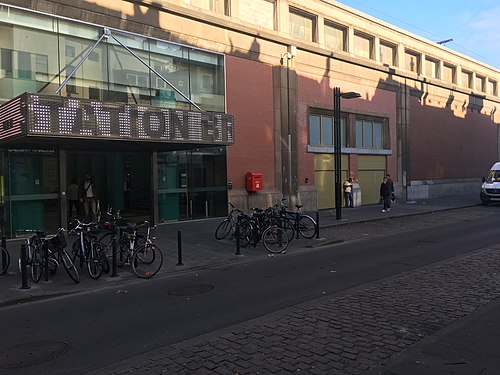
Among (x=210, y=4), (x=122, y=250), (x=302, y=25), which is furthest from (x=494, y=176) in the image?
(x=122, y=250)

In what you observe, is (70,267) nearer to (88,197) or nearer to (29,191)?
(29,191)

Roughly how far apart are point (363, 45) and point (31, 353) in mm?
25384

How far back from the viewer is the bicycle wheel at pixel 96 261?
860cm

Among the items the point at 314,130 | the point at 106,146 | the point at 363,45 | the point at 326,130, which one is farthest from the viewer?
the point at 363,45

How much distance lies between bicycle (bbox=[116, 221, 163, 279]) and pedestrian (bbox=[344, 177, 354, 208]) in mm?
15899

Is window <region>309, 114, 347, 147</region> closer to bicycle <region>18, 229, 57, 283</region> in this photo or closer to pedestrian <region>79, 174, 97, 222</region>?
pedestrian <region>79, 174, 97, 222</region>

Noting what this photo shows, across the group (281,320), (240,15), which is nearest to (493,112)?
(240,15)

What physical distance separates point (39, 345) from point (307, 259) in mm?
6463

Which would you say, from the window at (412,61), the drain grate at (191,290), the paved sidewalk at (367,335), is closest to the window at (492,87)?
the window at (412,61)

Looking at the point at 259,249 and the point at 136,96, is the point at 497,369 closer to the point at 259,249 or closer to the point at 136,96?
the point at 259,249

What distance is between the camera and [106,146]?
46.7 feet

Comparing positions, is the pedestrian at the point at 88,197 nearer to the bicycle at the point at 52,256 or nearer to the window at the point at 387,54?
the bicycle at the point at 52,256

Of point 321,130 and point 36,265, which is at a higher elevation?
point 321,130

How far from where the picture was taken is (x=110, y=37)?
15.1 metres
